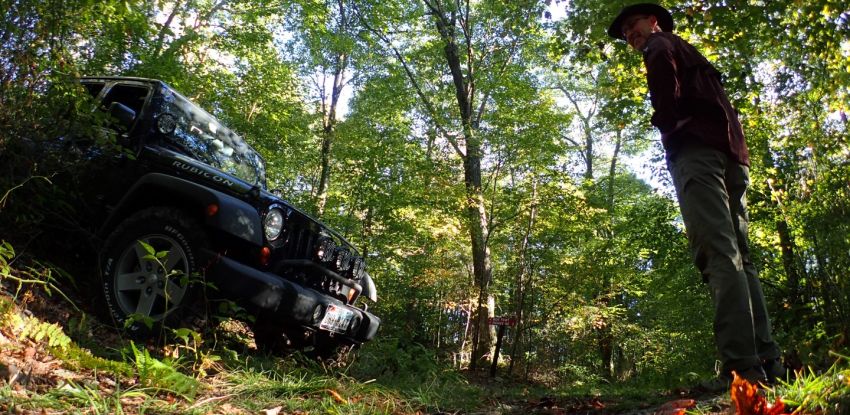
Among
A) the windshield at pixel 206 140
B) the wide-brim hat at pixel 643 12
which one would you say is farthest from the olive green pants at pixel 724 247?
the windshield at pixel 206 140

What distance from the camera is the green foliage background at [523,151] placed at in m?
3.48

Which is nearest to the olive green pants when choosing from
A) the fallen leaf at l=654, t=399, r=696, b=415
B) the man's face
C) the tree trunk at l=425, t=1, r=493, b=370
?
the fallen leaf at l=654, t=399, r=696, b=415

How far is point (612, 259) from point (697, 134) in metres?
8.01

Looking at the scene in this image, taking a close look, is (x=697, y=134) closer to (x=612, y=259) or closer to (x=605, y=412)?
(x=605, y=412)

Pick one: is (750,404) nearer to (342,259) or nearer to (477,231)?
(342,259)

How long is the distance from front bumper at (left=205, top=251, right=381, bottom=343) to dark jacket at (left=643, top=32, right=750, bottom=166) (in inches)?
98.1

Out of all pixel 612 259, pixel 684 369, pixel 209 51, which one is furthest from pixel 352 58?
pixel 684 369

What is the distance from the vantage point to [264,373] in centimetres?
320

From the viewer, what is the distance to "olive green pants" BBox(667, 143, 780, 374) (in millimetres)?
2279

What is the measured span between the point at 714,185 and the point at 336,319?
2.67 meters

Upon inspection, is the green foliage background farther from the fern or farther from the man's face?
the man's face

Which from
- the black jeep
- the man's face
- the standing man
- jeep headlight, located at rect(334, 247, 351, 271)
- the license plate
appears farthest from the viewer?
jeep headlight, located at rect(334, 247, 351, 271)

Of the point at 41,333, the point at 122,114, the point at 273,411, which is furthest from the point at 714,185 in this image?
the point at 122,114

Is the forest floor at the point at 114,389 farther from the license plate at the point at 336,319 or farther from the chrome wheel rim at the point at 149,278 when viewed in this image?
the license plate at the point at 336,319
